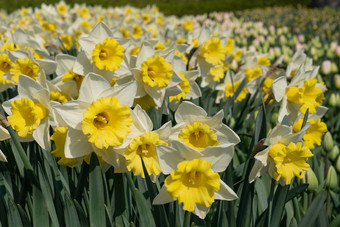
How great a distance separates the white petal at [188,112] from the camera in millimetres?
1208

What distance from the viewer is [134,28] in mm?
3568

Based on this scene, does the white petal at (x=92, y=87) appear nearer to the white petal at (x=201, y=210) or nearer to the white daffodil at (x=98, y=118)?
the white daffodil at (x=98, y=118)

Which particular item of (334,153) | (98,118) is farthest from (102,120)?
(334,153)

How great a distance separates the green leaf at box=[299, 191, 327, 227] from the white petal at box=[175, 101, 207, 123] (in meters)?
0.54

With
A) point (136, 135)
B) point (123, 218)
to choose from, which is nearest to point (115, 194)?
point (123, 218)

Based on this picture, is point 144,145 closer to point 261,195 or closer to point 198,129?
point 198,129

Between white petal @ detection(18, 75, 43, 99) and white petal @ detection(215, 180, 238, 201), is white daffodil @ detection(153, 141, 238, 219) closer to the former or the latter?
white petal @ detection(215, 180, 238, 201)

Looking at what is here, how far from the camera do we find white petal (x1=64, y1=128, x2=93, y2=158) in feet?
3.73

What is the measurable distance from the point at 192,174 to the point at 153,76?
1.90ft

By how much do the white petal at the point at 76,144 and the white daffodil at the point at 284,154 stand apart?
572mm

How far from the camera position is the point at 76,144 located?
1.16 m

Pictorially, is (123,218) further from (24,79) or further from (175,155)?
(24,79)

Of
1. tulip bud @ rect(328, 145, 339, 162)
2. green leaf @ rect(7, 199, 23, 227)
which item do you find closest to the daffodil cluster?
green leaf @ rect(7, 199, 23, 227)

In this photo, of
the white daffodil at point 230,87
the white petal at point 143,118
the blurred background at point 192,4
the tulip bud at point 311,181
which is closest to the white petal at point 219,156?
the white petal at point 143,118
